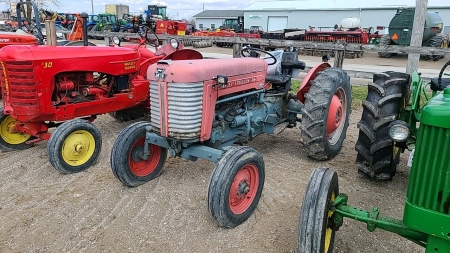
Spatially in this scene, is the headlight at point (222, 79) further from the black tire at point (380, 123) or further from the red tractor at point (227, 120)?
the black tire at point (380, 123)

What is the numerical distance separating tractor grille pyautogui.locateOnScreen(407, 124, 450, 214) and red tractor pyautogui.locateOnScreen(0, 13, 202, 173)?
3.37 m

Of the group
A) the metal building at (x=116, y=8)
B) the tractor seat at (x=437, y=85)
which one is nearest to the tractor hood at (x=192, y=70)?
the tractor seat at (x=437, y=85)

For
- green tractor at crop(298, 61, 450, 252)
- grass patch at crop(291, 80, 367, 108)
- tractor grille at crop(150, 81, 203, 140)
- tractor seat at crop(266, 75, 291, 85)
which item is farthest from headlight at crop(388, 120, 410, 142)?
grass patch at crop(291, 80, 367, 108)

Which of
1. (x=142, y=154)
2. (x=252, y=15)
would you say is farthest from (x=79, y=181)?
→ (x=252, y=15)

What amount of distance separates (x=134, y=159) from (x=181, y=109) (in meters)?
0.97

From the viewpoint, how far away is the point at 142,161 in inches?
149

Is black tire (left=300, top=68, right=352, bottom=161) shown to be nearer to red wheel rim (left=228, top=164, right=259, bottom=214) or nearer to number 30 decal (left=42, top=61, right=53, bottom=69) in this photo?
red wheel rim (left=228, top=164, right=259, bottom=214)

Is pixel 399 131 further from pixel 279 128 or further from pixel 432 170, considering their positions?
pixel 279 128

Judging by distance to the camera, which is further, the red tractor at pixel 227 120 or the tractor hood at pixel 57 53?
the tractor hood at pixel 57 53

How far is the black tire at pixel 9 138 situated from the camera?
4.66 metres

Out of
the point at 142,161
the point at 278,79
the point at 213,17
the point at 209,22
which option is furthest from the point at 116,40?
the point at 209,22

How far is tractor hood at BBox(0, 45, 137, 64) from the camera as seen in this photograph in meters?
4.01

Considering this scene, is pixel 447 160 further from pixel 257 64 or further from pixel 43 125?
pixel 43 125

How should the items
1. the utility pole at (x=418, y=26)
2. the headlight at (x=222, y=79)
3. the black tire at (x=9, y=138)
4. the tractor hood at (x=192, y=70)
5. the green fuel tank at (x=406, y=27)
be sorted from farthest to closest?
the green fuel tank at (x=406, y=27), the utility pole at (x=418, y=26), the black tire at (x=9, y=138), the headlight at (x=222, y=79), the tractor hood at (x=192, y=70)
